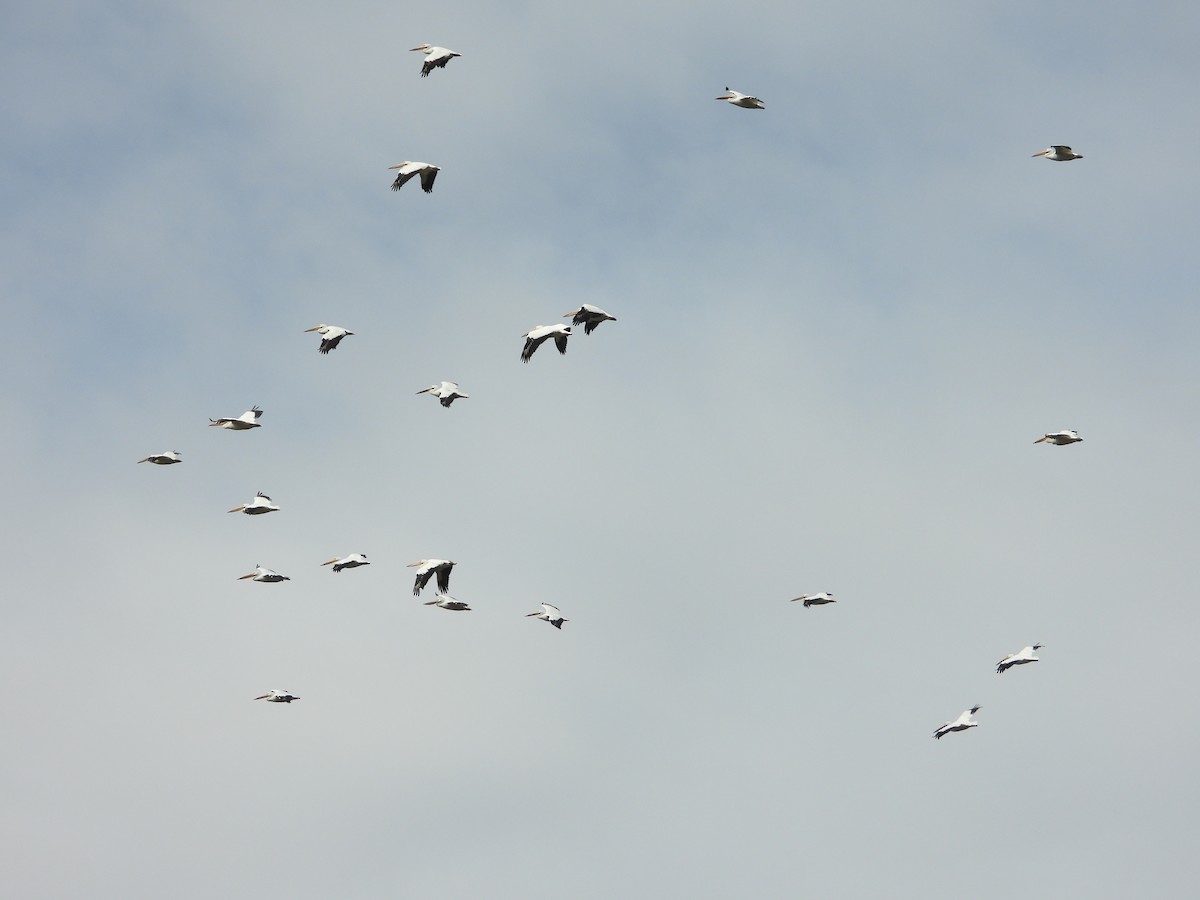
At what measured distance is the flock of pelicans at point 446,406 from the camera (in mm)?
67062

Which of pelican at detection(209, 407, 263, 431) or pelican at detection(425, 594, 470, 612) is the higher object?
pelican at detection(209, 407, 263, 431)

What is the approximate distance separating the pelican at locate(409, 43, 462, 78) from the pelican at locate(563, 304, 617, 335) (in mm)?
13311

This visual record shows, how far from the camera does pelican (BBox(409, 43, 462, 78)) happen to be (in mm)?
69031

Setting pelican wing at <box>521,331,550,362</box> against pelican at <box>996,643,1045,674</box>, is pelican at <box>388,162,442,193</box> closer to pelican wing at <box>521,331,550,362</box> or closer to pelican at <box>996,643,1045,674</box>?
pelican wing at <box>521,331,550,362</box>

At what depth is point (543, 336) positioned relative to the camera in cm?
6700

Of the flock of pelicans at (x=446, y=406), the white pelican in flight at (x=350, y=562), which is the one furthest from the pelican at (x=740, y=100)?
the white pelican in flight at (x=350, y=562)

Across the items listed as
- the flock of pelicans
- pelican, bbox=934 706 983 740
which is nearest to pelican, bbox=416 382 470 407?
the flock of pelicans

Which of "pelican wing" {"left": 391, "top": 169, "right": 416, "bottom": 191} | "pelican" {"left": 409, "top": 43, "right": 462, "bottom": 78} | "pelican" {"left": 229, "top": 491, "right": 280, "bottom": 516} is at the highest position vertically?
"pelican" {"left": 409, "top": 43, "right": 462, "bottom": 78}

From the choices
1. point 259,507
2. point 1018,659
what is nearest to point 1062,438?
point 1018,659

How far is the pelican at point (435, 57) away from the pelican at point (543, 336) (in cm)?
1288

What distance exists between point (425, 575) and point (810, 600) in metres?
21.4

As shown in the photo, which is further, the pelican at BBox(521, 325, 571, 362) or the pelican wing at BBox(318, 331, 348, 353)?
the pelican wing at BBox(318, 331, 348, 353)

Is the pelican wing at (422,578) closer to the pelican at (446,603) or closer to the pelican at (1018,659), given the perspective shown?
the pelican at (446,603)

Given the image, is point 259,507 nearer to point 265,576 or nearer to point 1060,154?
point 265,576
